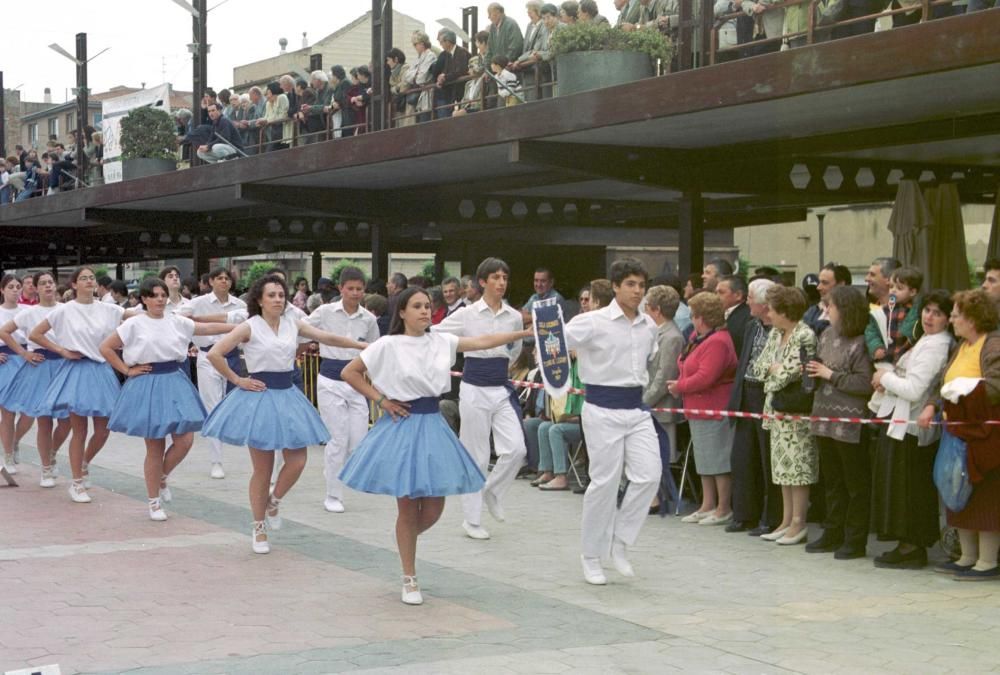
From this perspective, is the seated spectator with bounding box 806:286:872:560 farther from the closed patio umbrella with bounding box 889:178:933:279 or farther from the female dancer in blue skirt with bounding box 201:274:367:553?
the closed patio umbrella with bounding box 889:178:933:279

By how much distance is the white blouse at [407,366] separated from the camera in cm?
849

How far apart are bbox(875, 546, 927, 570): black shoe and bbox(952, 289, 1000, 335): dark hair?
1575 mm

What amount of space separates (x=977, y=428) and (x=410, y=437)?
3.56 metres

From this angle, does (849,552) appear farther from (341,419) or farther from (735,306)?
(341,419)

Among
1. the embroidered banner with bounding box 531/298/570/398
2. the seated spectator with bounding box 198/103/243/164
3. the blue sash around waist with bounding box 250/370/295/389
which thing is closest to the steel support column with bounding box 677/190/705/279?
the blue sash around waist with bounding box 250/370/295/389

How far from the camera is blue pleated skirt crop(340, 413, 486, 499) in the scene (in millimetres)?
8211

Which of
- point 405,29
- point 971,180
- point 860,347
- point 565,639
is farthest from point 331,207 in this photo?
point 405,29

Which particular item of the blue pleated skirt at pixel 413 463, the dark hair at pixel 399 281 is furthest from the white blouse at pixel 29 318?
the blue pleated skirt at pixel 413 463

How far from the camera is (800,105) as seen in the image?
12.4 m

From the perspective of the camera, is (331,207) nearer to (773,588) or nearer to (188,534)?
(188,534)

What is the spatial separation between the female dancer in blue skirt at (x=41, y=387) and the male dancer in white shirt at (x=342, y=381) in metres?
2.64

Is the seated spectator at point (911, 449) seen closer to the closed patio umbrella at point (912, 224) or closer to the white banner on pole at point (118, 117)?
the closed patio umbrella at point (912, 224)

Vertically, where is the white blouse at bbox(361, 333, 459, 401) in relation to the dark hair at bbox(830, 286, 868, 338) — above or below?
below

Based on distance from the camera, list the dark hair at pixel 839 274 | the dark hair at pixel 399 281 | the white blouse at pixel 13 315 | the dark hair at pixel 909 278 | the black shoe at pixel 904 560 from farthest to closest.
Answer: the dark hair at pixel 399 281 < the white blouse at pixel 13 315 < the dark hair at pixel 839 274 < the dark hair at pixel 909 278 < the black shoe at pixel 904 560
